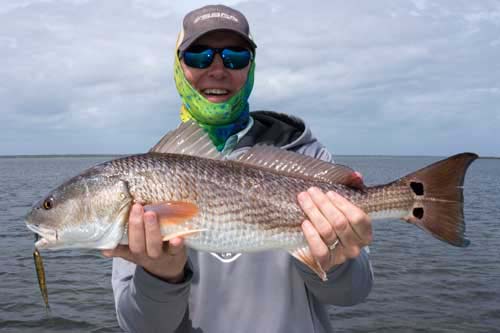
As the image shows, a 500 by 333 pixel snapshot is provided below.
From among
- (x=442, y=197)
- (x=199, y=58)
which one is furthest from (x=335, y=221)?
(x=199, y=58)

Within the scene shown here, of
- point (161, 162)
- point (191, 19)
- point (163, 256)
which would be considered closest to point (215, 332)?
point (163, 256)

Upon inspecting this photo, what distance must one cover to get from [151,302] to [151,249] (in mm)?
435

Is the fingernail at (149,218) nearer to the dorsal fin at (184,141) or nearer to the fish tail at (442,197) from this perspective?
the dorsal fin at (184,141)

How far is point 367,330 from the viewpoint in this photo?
378 inches

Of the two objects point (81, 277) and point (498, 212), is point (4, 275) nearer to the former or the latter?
point (81, 277)

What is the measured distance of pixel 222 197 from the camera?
3.05 metres

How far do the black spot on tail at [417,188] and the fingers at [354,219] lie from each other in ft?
1.56

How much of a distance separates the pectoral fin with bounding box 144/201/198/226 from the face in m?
1.28

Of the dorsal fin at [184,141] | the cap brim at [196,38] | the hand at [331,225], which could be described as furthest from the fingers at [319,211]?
the cap brim at [196,38]

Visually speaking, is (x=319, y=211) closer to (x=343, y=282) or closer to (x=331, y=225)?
(x=331, y=225)

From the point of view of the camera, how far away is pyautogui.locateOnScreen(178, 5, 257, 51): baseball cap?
12.2 ft

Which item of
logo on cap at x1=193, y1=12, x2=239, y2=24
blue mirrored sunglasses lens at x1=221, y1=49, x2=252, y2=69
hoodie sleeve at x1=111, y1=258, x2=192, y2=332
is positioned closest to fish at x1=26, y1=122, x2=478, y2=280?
hoodie sleeve at x1=111, y1=258, x2=192, y2=332

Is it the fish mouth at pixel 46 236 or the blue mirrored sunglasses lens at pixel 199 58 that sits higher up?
the blue mirrored sunglasses lens at pixel 199 58

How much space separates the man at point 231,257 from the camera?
2.99 meters
